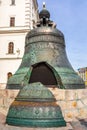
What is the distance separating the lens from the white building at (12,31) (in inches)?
1107

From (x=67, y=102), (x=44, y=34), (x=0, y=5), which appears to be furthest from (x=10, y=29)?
(x=67, y=102)

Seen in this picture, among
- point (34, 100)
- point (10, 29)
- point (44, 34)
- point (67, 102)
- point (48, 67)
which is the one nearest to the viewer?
point (34, 100)

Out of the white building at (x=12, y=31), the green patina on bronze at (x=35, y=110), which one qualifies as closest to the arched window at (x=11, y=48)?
the white building at (x=12, y=31)

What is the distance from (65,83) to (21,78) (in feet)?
4.22

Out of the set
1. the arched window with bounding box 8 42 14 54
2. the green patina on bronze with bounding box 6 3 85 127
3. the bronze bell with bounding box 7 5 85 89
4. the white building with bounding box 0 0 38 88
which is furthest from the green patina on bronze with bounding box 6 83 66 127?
the arched window with bounding box 8 42 14 54

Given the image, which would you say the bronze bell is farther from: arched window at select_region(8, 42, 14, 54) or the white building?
arched window at select_region(8, 42, 14, 54)

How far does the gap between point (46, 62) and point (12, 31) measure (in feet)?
70.4

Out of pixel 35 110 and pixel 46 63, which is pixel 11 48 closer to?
pixel 46 63

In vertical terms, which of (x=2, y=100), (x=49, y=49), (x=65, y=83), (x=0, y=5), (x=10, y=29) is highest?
(x=0, y=5)

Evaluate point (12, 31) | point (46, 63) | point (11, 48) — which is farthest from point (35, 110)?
point (12, 31)

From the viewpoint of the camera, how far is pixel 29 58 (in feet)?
27.9

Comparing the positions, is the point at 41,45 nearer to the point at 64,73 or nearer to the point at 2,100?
the point at 64,73

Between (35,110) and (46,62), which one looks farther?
(46,62)

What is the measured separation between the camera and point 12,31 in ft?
94.9
